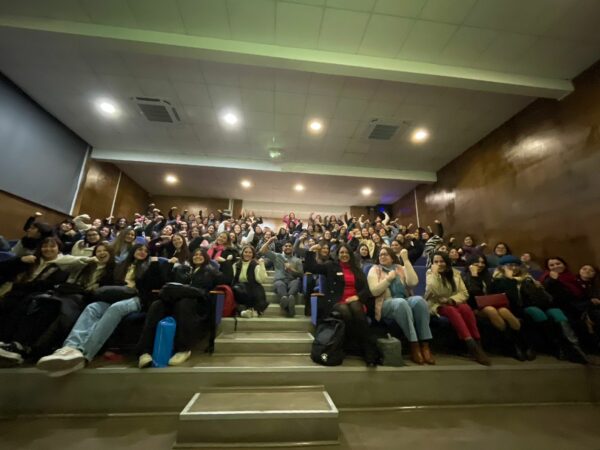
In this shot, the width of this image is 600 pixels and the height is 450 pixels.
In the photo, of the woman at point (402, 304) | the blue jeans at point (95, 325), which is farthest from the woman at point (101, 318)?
the woman at point (402, 304)

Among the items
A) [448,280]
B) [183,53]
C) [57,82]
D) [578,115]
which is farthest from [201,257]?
[578,115]

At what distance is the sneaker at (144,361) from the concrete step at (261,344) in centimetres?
56

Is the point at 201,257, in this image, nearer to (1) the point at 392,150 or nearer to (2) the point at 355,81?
(2) the point at 355,81

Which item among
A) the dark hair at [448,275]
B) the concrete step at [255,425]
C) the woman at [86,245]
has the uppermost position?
the woman at [86,245]

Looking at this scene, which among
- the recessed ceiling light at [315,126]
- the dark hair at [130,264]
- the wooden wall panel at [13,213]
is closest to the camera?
the dark hair at [130,264]

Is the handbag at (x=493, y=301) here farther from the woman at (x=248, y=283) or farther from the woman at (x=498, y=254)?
the woman at (x=248, y=283)

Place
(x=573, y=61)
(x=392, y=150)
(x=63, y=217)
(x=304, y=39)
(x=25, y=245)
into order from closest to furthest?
(x=25, y=245) < (x=304, y=39) < (x=573, y=61) < (x=63, y=217) < (x=392, y=150)

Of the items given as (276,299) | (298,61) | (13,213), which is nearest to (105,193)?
(13,213)

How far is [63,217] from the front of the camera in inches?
200

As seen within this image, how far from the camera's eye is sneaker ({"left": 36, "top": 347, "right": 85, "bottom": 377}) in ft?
5.72

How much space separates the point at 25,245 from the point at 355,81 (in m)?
4.54

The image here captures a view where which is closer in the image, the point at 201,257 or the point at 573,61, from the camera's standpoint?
the point at 201,257

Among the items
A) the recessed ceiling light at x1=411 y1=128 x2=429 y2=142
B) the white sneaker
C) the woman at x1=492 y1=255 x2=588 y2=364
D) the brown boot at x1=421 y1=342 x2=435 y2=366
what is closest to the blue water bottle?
the white sneaker

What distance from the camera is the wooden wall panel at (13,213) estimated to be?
3881 mm
